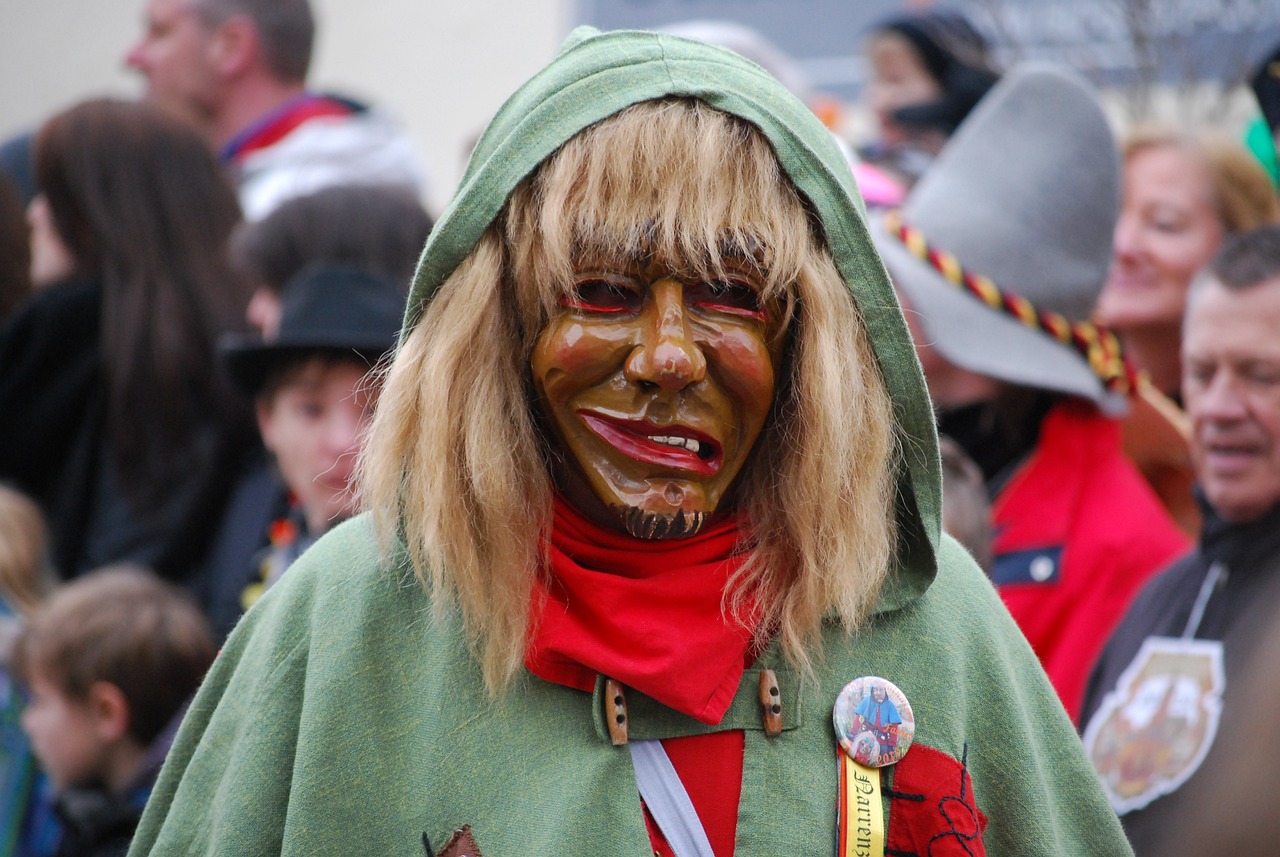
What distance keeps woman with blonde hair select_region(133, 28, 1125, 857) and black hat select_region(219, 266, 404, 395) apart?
3.99 ft

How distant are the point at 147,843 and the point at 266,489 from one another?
5.47 feet

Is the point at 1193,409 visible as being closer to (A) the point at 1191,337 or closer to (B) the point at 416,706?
(A) the point at 1191,337

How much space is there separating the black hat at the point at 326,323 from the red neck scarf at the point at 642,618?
4.30 ft

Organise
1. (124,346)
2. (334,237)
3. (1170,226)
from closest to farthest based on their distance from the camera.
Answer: (334,237) → (124,346) → (1170,226)

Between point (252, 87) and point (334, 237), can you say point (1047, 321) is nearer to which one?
point (334, 237)

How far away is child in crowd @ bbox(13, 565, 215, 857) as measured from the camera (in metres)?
3.38

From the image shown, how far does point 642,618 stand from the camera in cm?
202

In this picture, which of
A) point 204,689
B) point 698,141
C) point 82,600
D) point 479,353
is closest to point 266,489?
point 82,600

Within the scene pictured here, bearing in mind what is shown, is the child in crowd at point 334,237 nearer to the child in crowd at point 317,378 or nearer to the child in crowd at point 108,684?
the child in crowd at point 317,378

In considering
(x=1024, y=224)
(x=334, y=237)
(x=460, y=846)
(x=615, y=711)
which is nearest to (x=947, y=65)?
(x=1024, y=224)

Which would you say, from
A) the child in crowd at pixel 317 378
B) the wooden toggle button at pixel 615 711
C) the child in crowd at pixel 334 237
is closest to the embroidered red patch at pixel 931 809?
the wooden toggle button at pixel 615 711

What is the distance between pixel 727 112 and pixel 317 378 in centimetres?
161

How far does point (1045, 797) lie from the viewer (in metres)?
2.13

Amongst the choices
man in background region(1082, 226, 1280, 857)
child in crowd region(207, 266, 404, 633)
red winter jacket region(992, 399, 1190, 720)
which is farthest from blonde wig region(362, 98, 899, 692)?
red winter jacket region(992, 399, 1190, 720)
